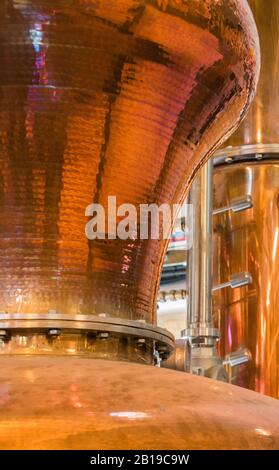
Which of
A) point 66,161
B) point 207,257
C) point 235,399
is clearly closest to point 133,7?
point 66,161

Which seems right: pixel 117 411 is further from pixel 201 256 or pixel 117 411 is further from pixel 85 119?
pixel 201 256

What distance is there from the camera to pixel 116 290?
3.19 ft

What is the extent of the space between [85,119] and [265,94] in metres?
1.50

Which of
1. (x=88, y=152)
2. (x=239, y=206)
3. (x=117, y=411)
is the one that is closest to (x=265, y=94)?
(x=239, y=206)

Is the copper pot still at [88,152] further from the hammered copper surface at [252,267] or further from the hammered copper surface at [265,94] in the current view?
the hammered copper surface at [265,94]

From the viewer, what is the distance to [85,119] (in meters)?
0.91

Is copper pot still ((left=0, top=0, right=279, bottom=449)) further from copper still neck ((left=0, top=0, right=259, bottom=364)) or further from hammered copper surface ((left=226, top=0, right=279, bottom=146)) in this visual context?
hammered copper surface ((left=226, top=0, right=279, bottom=146))

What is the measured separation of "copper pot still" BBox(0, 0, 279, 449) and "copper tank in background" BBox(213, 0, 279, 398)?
4.14 ft

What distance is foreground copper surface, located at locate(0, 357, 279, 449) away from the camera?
2.35 feet

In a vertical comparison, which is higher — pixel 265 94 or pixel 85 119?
pixel 265 94

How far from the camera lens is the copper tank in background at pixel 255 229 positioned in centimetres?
222

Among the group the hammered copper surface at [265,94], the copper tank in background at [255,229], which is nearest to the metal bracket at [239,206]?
the copper tank in background at [255,229]

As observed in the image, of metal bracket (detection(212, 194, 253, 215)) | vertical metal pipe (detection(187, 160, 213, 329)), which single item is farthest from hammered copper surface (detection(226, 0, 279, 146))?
vertical metal pipe (detection(187, 160, 213, 329))

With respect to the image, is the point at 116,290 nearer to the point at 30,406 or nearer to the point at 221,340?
the point at 30,406
